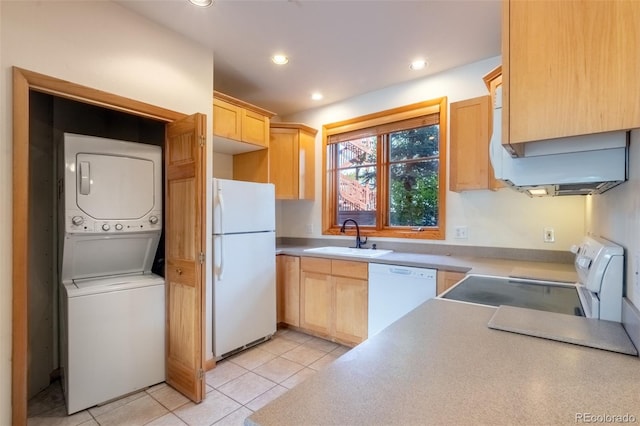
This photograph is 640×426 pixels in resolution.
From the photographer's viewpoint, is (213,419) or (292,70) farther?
(292,70)

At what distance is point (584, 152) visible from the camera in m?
1.05

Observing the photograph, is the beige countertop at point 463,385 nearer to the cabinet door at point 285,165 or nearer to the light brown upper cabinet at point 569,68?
the light brown upper cabinet at point 569,68

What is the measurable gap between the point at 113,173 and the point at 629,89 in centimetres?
264

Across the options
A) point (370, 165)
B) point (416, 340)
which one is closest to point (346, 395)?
point (416, 340)

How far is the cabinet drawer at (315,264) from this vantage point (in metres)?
2.96

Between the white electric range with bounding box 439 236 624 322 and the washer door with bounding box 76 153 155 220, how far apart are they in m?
2.16

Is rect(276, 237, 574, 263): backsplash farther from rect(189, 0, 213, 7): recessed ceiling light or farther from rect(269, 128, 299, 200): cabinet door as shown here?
rect(189, 0, 213, 7): recessed ceiling light

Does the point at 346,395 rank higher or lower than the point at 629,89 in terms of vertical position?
lower

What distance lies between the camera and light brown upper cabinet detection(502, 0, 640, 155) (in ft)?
2.40

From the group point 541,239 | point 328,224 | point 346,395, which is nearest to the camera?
point 346,395

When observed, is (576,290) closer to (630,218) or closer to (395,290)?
(630,218)

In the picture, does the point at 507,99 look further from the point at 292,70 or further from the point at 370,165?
the point at 370,165

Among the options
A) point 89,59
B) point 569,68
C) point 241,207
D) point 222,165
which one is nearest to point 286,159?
→ point 222,165

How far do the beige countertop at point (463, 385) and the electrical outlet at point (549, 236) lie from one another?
180 cm
